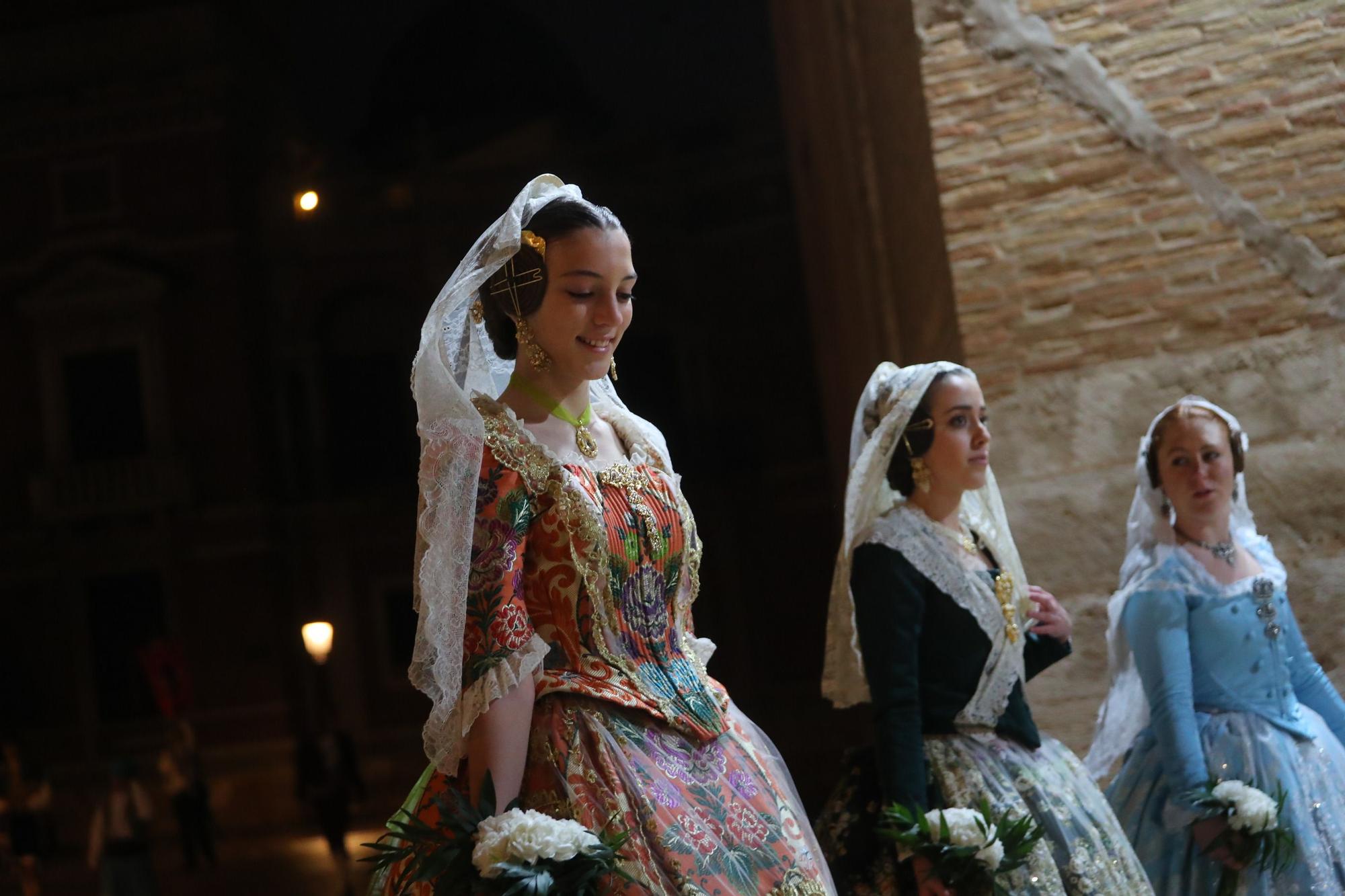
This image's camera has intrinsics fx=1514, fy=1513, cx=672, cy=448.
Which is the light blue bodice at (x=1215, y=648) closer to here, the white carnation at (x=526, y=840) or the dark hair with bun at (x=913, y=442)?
the dark hair with bun at (x=913, y=442)

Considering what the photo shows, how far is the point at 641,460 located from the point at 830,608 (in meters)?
0.92

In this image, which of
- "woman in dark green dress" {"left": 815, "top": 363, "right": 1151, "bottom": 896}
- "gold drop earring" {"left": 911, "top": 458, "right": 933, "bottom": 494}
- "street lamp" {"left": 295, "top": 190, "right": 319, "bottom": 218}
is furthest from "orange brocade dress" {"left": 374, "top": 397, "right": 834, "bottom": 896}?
"street lamp" {"left": 295, "top": 190, "right": 319, "bottom": 218}

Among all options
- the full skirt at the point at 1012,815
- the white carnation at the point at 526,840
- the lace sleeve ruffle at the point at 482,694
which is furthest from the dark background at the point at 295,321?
the white carnation at the point at 526,840

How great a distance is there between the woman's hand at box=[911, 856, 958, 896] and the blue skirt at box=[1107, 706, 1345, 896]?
812 mm

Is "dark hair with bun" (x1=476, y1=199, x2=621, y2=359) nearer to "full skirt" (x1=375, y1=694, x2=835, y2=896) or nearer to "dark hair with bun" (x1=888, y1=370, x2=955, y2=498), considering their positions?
"full skirt" (x1=375, y1=694, x2=835, y2=896)

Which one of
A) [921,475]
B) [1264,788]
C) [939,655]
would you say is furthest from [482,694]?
[1264,788]

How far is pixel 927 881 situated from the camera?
2549 millimetres

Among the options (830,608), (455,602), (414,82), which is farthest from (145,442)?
(455,602)

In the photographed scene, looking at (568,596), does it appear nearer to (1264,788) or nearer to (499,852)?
(499,852)

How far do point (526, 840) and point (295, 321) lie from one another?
1009cm

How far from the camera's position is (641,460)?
2387 millimetres

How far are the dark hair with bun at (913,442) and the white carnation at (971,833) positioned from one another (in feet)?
2.33

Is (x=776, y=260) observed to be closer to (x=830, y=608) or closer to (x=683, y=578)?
(x=830, y=608)

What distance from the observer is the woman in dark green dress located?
8.82 ft
